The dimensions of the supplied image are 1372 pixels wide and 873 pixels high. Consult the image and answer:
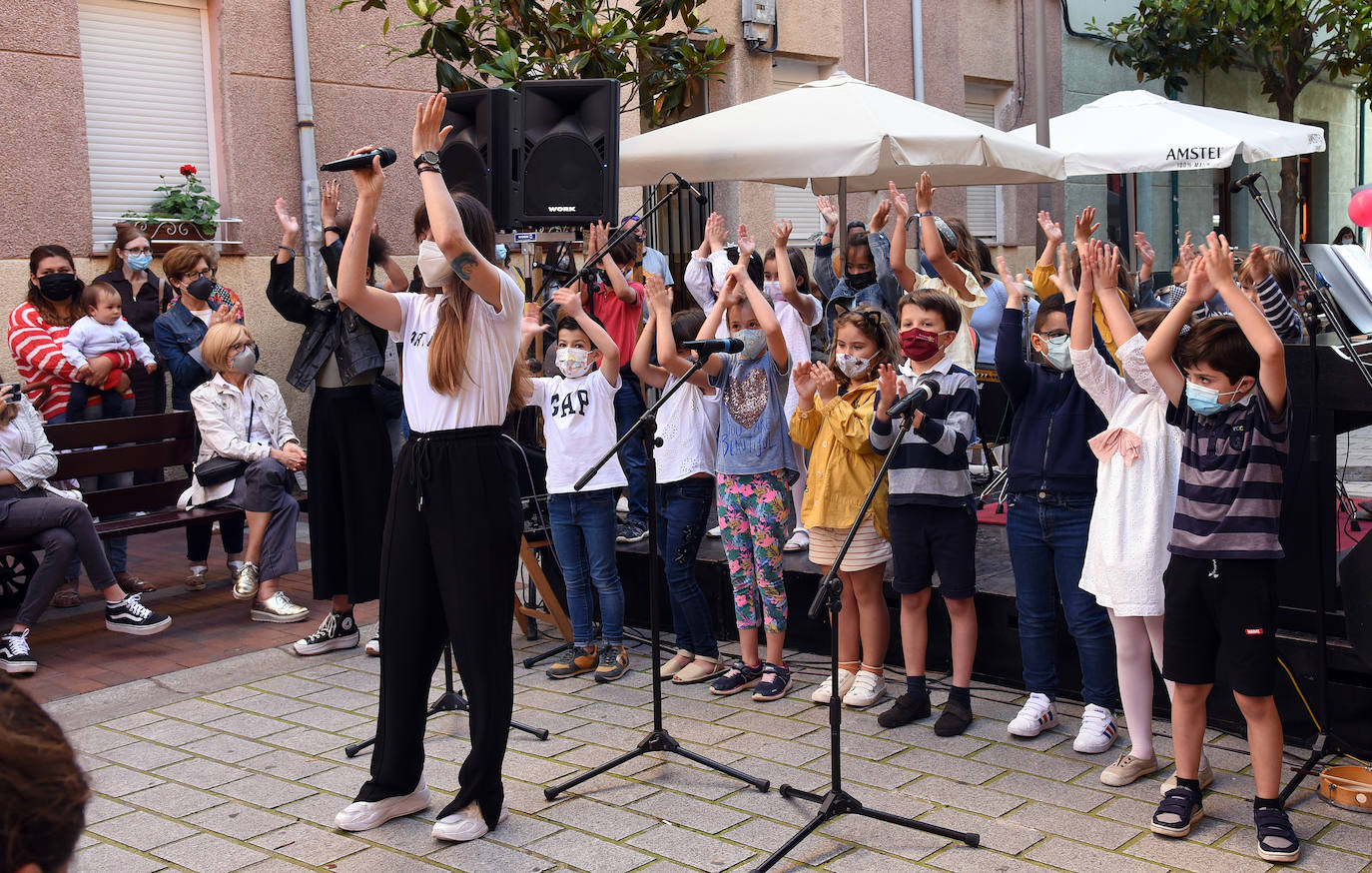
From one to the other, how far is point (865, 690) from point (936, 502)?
2.92 ft

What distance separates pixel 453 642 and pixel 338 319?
2.54 metres

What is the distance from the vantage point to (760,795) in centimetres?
441

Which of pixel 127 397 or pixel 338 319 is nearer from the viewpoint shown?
pixel 338 319

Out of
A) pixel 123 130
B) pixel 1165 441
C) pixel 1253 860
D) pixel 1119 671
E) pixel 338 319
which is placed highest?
pixel 123 130

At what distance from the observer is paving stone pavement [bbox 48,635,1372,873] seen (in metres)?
3.91

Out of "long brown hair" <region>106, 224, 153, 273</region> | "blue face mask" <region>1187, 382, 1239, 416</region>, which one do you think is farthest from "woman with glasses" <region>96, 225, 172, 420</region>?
"blue face mask" <region>1187, 382, 1239, 416</region>

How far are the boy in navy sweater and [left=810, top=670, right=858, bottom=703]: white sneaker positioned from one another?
0.80 m

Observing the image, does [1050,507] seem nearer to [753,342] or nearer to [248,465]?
[753,342]

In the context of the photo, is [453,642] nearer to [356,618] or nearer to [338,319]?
[338,319]

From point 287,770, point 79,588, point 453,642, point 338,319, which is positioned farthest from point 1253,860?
point 79,588

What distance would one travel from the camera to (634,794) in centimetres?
445

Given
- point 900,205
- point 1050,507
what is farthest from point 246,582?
point 1050,507

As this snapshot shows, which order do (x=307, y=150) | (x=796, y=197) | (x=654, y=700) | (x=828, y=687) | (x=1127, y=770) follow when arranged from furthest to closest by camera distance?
(x=796, y=197) → (x=307, y=150) → (x=828, y=687) → (x=654, y=700) → (x=1127, y=770)

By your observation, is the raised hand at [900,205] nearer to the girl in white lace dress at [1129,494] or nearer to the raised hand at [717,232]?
the raised hand at [717,232]
